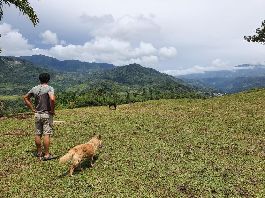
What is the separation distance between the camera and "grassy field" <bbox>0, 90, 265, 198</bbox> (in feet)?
53.6

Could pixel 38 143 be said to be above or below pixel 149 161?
above

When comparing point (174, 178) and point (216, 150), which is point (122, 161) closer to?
point (174, 178)

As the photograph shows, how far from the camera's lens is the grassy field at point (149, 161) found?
16.3m

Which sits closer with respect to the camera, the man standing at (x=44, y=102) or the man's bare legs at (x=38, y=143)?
the man standing at (x=44, y=102)

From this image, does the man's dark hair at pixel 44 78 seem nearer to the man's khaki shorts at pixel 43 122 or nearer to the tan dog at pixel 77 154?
the man's khaki shorts at pixel 43 122

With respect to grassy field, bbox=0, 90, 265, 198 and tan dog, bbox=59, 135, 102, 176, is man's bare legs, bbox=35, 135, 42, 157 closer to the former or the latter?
grassy field, bbox=0, 90, 265, 198

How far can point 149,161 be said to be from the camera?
20219mm

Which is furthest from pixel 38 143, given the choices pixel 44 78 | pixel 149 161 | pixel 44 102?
pixel 149 161

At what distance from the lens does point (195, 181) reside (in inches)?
668

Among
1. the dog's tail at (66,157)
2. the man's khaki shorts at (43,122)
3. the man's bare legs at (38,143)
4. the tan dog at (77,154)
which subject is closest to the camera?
the dog's tail at (66,157)

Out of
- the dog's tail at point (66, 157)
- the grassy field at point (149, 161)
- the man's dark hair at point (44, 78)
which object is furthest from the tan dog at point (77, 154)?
the man's dark hair at point (44, 78)

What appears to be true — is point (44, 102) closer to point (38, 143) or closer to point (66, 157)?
point (38, 143)

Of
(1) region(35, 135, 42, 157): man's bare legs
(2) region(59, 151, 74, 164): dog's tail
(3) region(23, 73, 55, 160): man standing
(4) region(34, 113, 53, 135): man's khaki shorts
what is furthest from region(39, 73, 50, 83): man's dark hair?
(2) region(59, 151, 74, 164): dog's tail

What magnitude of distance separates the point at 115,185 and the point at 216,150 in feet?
26.7
